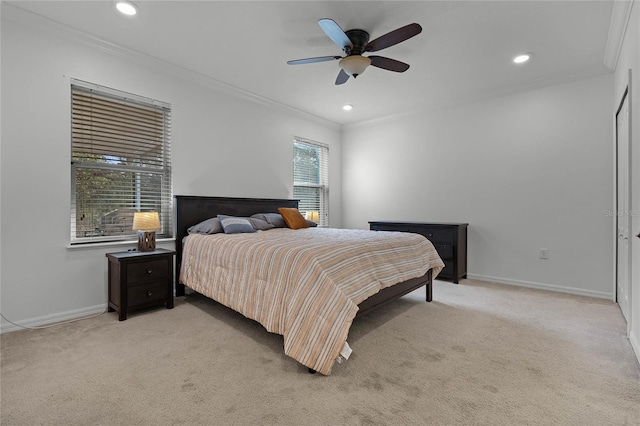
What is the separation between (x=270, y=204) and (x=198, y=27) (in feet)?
7.79

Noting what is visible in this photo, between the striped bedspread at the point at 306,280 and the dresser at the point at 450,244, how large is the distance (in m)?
1.36

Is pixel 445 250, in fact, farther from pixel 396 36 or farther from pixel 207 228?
pixel 207 228

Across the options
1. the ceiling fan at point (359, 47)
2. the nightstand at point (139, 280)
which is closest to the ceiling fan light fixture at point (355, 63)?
the ceiling fan at point (359, 47)

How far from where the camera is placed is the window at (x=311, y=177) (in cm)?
526

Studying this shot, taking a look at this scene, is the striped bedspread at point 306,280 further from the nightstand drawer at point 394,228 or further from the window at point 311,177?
the window at point 311,177

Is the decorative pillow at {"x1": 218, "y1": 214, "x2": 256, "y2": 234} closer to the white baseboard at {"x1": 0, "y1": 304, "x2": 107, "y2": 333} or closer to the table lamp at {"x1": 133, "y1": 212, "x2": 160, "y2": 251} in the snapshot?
the table lamp at {"x1": 133, "y1": 212, "x2": 160, "y2": 251}

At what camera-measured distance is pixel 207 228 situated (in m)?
3.35

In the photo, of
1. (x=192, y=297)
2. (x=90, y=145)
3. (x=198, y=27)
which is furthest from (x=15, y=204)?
(x=198, y=27)

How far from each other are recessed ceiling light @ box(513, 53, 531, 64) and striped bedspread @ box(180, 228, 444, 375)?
2.30m

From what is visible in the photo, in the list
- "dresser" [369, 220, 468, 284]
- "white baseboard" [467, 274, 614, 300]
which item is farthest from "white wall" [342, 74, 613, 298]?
"dresser" [369, 220, 468, 284]

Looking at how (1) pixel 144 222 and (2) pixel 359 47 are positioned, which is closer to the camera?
(2) pixel 359 47

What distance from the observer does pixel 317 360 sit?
5.98ft

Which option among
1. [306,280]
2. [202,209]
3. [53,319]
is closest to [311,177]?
[202,209]

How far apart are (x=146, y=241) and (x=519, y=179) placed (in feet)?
15.1
